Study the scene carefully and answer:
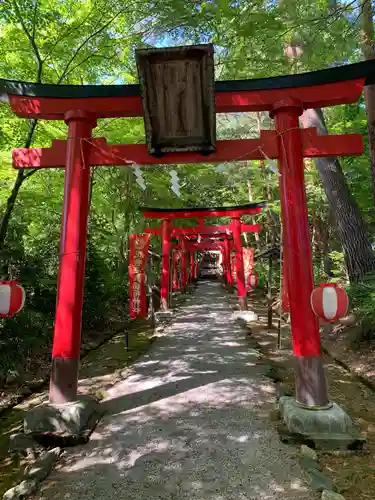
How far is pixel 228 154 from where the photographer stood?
17.2 feet

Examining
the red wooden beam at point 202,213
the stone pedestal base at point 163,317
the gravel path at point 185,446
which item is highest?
the red wooden beam at point 202,213

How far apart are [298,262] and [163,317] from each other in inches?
387

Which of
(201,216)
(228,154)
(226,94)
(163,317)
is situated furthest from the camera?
(201,216)

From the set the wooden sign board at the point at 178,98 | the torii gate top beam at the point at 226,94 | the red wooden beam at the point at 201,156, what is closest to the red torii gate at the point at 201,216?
the red wooden beam at the point at 201,156

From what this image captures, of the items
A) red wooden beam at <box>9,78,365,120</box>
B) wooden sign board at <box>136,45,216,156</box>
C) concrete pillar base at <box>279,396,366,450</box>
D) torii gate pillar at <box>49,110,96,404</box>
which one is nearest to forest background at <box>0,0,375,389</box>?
wooden sign board at <box>136,45,216,156</box>

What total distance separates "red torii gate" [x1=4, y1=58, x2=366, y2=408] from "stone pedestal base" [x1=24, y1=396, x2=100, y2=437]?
0.68ft

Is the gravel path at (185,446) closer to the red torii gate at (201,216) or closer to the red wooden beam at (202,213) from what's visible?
the red torii gate at (201,216)

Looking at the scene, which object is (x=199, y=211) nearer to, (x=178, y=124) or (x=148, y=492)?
(x=178, y=124)

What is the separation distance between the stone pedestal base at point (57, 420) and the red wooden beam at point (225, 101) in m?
4.01

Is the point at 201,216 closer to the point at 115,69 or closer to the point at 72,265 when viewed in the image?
the point at 115,69

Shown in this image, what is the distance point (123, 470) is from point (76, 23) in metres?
8.65

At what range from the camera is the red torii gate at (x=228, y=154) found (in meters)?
4.58

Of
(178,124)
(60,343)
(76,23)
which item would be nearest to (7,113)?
(76,23)

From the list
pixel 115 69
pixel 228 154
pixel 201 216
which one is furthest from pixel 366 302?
pixel 115 69
